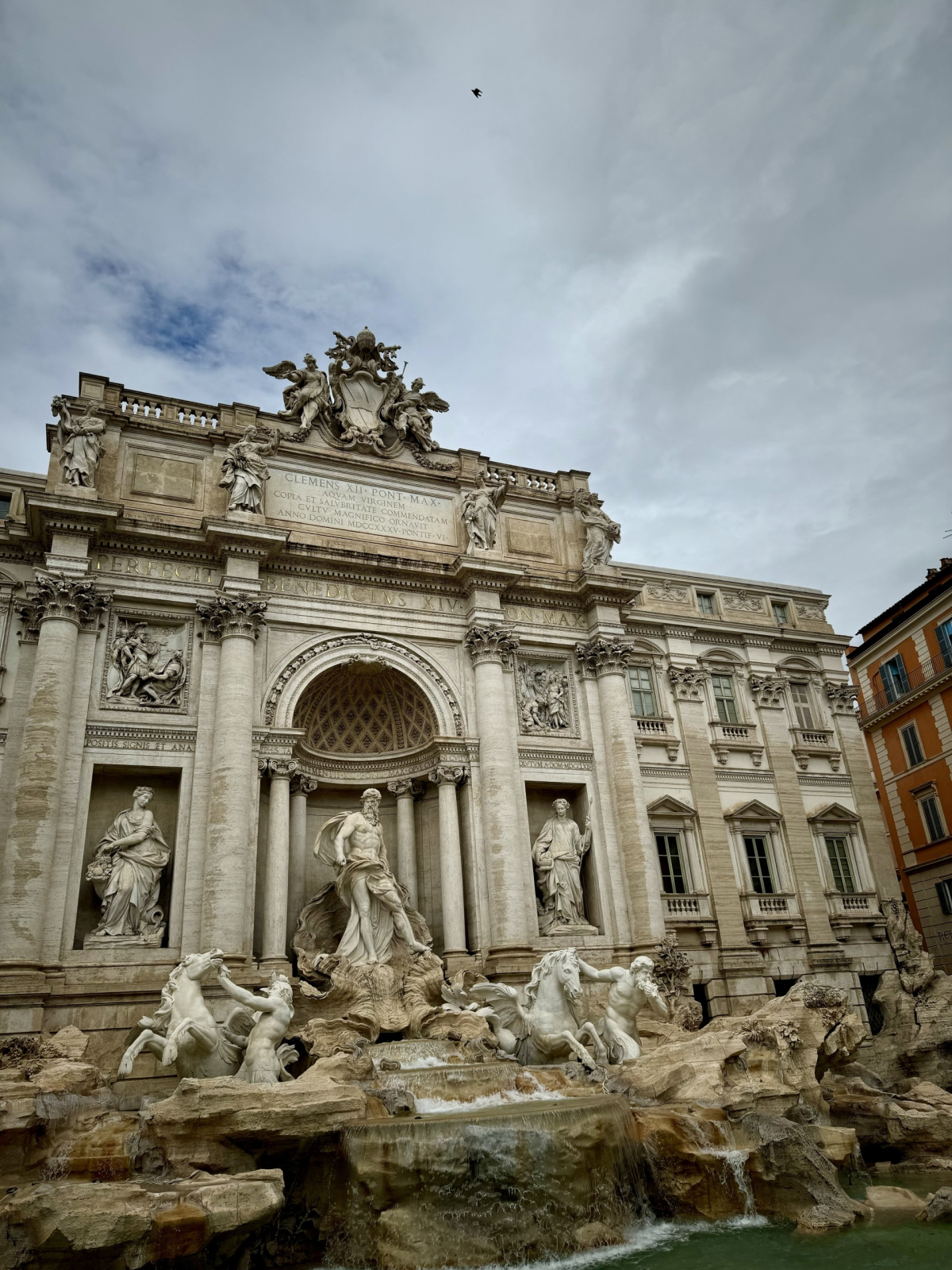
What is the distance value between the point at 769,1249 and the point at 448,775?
11.3 meters

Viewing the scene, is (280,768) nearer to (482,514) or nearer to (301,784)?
(301,784)

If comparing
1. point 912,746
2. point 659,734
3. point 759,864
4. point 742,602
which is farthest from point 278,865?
point 912,746

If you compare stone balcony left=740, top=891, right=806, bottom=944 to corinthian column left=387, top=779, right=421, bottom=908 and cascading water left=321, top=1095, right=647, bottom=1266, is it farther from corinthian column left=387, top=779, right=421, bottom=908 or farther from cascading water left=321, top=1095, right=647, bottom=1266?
cascading water left=321, top=1095, right=647, bottom=1266

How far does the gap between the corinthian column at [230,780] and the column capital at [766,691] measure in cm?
1412

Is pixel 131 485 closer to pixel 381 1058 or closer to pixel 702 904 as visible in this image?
pixel 381 1058

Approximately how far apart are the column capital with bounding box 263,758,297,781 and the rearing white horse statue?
5.05m

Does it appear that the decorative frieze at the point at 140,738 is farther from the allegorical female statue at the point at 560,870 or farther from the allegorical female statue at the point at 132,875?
the allegorical female statue at the point at 560,870

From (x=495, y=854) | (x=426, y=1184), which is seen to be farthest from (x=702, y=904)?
(x=426, y=1184)

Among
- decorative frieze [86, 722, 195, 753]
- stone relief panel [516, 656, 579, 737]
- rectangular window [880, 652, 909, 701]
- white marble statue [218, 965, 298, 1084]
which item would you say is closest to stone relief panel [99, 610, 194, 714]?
decorative frieze [86, 722, 195, 753]

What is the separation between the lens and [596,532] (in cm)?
2408

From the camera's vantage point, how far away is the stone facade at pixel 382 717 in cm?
1723

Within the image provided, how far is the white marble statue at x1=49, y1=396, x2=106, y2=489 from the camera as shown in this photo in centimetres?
1859

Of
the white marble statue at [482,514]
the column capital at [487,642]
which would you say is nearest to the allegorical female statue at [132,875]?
the column capital at [487,642]

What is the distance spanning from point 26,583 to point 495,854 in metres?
11.0
